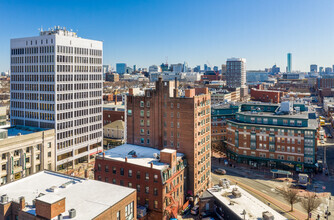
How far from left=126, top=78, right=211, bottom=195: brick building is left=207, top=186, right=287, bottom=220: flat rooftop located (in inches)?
396

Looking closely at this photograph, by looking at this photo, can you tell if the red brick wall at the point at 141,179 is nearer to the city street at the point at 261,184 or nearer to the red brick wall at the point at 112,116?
the city street at the point at 261,184

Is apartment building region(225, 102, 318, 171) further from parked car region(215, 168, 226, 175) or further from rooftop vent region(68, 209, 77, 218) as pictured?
rooftop vent region(68, 209, 77, 218)

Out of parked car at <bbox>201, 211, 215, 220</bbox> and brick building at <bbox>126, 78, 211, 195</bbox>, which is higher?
brick building at <bbox>126, 78, 211, 195</bbox>

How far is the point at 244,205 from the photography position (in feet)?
204

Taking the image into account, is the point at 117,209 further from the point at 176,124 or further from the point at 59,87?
the point at 59,87

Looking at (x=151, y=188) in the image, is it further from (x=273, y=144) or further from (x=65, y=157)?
(x=273, y=144)

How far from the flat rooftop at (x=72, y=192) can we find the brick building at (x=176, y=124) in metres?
29.2

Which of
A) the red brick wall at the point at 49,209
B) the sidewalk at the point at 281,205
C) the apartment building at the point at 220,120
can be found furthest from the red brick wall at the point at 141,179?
the apartment building at the point at 220,120

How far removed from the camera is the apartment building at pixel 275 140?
98188 millimetres

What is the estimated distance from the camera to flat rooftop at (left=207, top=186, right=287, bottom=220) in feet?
191

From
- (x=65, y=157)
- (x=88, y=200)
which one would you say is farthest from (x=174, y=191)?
(x=65, y=157)

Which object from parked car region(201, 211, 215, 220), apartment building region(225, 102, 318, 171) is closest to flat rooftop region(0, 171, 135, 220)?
parked car region(201, 211, 215, 220)

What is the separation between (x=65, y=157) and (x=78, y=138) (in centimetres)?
833

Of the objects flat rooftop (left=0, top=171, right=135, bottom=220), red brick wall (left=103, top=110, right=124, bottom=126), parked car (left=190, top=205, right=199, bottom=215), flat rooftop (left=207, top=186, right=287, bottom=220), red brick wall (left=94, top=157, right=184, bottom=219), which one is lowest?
parked car (left=190, top=205, right=199, bottom=215)
